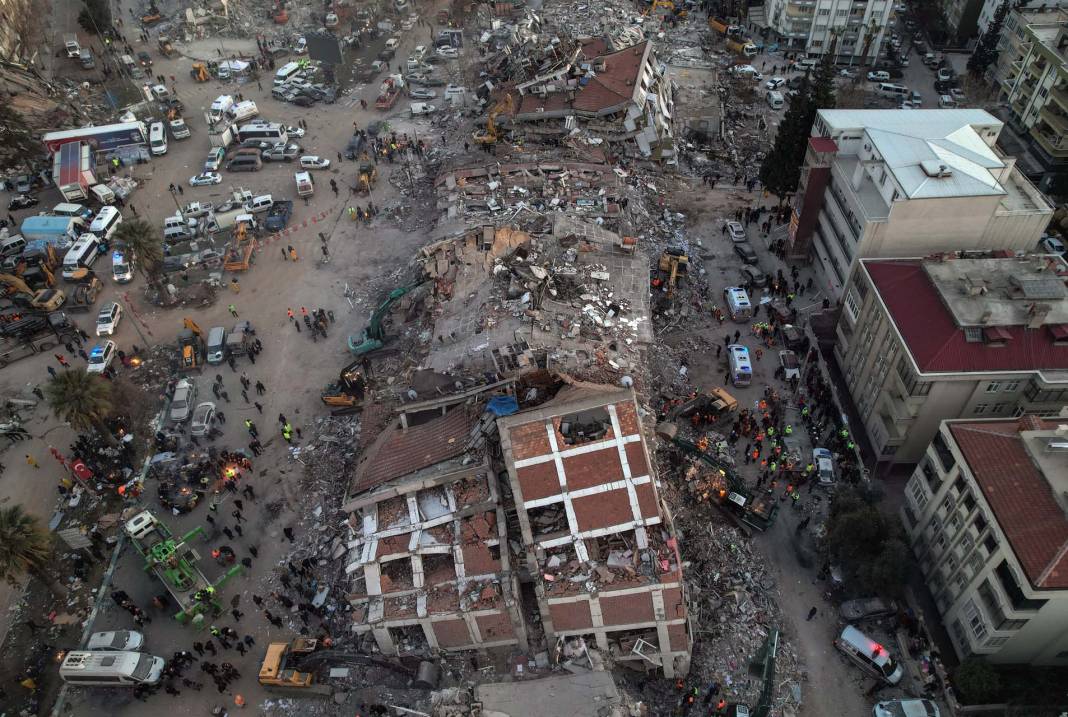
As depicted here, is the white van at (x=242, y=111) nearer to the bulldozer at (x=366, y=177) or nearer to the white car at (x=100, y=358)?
the bulldozer at (x=366, y=177)

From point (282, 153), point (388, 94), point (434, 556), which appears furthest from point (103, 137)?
point (434, 556)

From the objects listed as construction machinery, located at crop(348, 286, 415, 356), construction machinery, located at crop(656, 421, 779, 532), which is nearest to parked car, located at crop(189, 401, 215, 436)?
construction machinery, located at crop(348, 286, 415, 356)

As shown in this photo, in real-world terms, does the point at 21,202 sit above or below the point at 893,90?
below

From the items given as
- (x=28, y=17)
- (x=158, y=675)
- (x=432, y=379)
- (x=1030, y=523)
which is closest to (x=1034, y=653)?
(x=1030, y=523)

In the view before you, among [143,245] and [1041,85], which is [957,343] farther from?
[143,245]

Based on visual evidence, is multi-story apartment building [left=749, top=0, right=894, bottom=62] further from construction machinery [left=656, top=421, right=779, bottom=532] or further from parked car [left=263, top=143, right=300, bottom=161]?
parked car [left=263, top=143, right=300, bottom=161]

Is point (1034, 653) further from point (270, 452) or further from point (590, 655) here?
point (270, 452)
